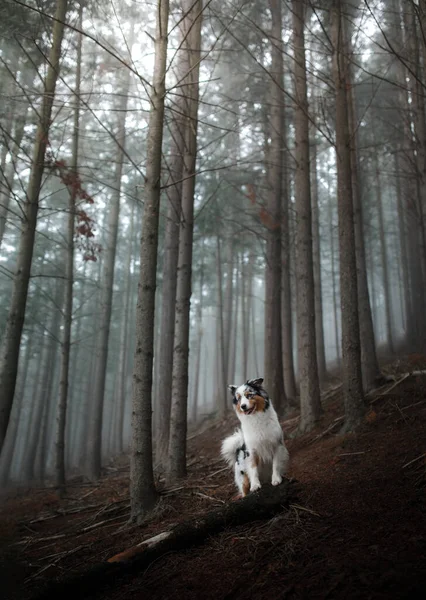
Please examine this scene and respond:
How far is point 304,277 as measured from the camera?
8844mm

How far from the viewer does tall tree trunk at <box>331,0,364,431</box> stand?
6707mm

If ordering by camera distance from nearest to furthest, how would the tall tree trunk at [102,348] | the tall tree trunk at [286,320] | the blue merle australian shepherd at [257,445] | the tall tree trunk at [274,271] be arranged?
the blue merle australian shepherd at [257,445] → the tall tree trunk at [274,271] → the tall tree trunk at [286,320] → the tall tree trunk at [102,348]

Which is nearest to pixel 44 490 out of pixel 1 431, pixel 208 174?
pixel 1 431

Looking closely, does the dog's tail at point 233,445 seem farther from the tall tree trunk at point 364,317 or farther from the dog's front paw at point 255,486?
the tall tree trunk at point 364,317

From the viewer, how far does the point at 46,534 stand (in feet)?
20.1

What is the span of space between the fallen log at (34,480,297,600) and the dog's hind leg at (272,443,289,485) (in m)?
0.31

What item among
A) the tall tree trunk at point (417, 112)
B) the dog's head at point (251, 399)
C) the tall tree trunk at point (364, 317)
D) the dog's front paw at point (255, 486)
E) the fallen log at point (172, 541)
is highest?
the tall tree trunk at point (417, 112)

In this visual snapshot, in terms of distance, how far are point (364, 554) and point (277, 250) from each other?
30.8 feet

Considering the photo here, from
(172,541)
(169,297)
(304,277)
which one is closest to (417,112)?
(304,277)

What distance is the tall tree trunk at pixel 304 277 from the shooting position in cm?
829

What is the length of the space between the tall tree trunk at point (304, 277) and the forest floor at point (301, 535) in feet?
2.77

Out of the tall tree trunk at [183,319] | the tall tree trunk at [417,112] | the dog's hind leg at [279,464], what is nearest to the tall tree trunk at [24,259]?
the tall tree trunk at [183,319]

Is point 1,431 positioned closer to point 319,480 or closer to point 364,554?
point 319,480

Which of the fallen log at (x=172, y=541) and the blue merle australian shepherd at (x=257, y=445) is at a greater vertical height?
the blue merle australian shepherd at (x=257, y=445)
